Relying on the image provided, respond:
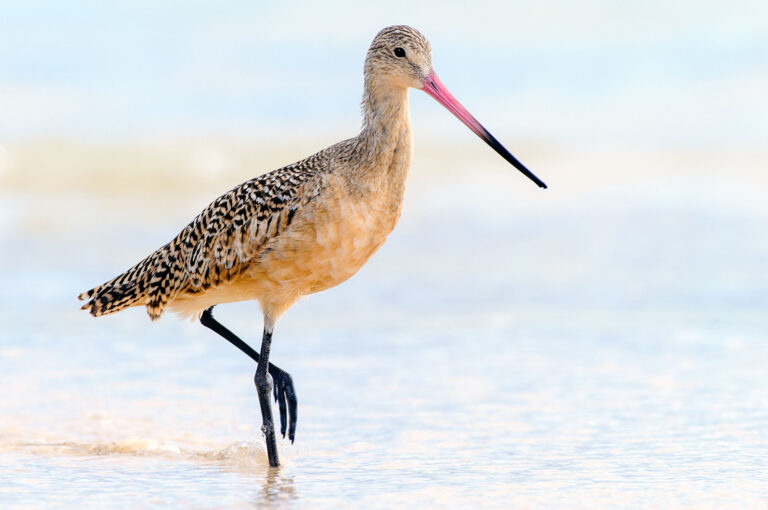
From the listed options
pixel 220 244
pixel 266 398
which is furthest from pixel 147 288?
pixel 266 398

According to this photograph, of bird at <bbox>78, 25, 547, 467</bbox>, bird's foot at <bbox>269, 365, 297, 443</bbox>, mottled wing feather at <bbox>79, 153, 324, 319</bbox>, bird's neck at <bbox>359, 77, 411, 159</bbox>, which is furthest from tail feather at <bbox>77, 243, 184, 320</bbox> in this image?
bird's neck at <bbox>359, 77, 411, 159</bbox>

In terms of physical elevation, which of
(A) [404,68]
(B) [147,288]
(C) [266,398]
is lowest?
(C) [266,398]

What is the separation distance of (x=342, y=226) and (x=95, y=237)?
27.8 feet

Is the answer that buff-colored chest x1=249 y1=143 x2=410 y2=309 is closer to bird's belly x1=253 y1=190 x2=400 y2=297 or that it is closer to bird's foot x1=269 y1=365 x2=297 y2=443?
bird's belly x1=253 y1=190 x2=400 y2=297

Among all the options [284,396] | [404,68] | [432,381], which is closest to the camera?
[404,68]

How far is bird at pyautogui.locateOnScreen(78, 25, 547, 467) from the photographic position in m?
5.39

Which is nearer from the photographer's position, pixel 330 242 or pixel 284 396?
pixel 330 242

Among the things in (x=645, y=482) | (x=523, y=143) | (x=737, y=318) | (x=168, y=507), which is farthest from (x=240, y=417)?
(x=523, y=143)

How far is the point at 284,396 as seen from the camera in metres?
6.04

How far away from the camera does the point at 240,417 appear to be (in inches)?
265

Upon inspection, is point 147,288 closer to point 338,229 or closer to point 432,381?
point 338,229

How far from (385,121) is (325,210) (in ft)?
1.68

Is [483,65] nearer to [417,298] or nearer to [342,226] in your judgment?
[417,298]

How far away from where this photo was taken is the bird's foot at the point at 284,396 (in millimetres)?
5891
